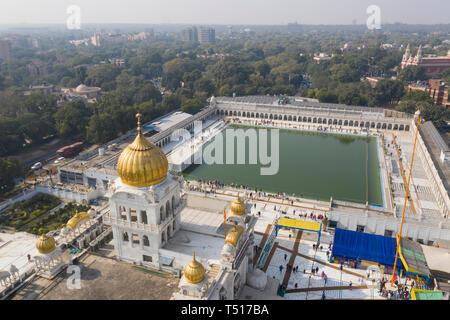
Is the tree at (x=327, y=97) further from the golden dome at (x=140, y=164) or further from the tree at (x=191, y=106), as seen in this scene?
the golden dome at (x=140, y=164)

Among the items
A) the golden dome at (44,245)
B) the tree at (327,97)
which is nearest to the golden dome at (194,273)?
the golden dome at (44,245)

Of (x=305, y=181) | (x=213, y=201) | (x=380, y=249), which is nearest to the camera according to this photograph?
(x=380, y=249)

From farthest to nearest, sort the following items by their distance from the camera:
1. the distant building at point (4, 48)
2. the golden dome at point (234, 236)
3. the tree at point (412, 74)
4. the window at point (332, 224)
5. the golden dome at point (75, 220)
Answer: the distant building at point (4, 48) → the tree at point (412, 74) → the window at point (332, 224) → the golden dome at point (75, 220) → the golden dome at point (234, 236)

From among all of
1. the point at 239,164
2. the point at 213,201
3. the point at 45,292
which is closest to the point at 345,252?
the point at 213,201

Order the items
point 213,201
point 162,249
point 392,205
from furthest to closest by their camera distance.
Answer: point 392,205 < point 213,201 < point 162,249

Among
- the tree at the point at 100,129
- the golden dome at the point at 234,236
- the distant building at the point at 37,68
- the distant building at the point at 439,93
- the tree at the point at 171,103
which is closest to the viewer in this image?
the golden dome at the point at 234,236

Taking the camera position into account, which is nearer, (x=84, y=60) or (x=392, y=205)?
(x=392, y=205)

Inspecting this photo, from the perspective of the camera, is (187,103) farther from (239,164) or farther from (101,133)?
(239,164)

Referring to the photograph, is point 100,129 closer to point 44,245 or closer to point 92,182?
point 92,182
